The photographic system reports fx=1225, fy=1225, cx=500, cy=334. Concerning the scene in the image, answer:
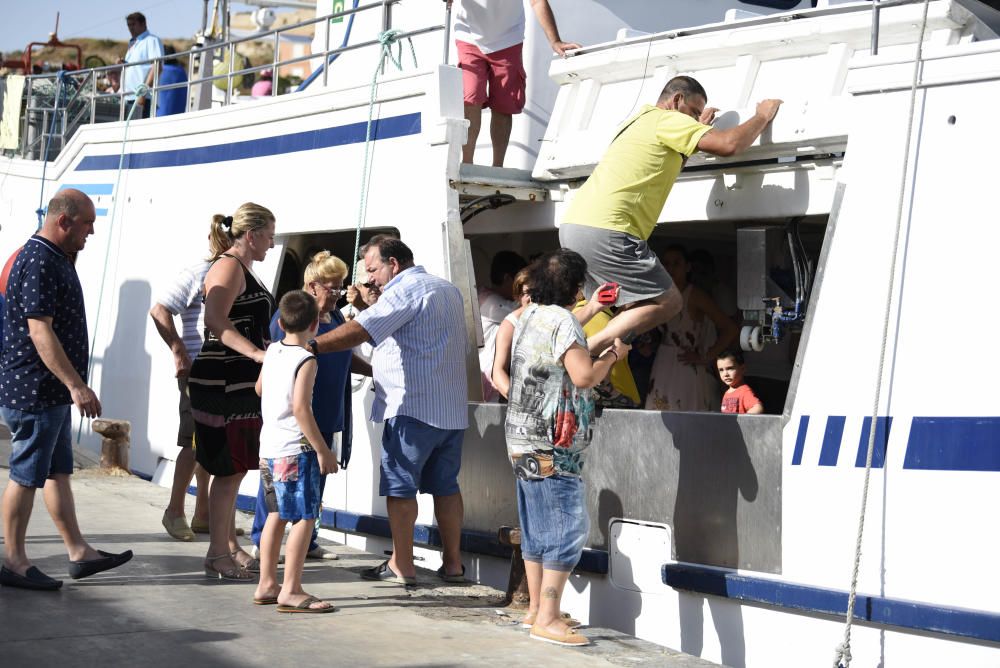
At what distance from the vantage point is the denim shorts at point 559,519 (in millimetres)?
4648

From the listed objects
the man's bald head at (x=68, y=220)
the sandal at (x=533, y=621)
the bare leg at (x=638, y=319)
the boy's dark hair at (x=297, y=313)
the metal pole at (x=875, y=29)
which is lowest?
the sandal at (x=533, y=621)

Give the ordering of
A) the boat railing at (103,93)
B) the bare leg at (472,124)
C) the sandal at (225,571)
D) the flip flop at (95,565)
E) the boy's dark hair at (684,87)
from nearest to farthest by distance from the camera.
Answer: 1. the flip flop at (95,565)
2. the boy's dark hair at (684,87)
3. the sandal at (225,571)
4. the bare leg at (472,124)
5. the boat railing at (103,93)

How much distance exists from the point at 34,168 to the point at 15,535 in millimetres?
7432

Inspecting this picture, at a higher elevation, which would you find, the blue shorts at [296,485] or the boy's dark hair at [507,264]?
the boy's dark hair at [507,264]

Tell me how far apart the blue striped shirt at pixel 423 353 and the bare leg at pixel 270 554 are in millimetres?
766

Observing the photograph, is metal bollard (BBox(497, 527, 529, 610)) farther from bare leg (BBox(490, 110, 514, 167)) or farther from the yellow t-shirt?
bare leg (BBox(490, 110, 514, 167))

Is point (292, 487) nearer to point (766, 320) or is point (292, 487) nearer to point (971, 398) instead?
point (766, 320)

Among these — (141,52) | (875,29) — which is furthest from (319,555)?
(141,52)

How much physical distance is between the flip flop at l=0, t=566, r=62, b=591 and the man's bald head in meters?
1.34

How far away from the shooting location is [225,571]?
218 inches

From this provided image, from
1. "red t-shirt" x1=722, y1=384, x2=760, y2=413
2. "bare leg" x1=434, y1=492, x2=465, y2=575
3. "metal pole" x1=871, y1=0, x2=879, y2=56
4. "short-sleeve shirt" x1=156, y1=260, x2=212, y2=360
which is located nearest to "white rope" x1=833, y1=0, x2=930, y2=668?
"metal pole" x1=871, y1=0, x2=879, y2=56

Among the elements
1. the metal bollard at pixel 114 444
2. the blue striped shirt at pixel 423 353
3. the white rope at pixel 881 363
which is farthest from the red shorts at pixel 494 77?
the metal bollard at pixel 114 444

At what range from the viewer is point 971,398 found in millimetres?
4391

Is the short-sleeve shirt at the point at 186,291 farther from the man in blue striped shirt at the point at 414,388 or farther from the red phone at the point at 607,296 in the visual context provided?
the red phone at the point at 607,296
